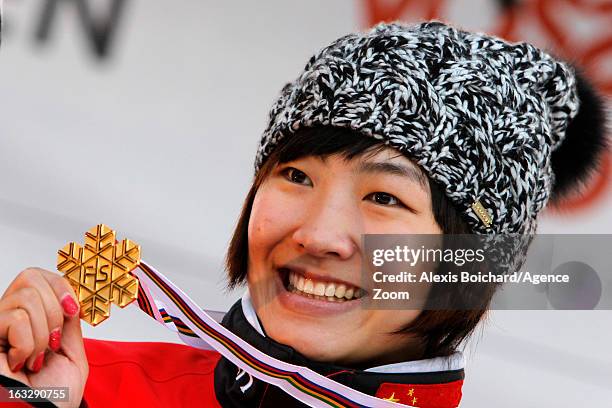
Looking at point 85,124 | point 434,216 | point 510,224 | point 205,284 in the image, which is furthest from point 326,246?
point 85,124

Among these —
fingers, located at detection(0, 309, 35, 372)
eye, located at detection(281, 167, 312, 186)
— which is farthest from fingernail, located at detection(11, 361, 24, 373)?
eye, located at detection(281, 167, 312, 186)

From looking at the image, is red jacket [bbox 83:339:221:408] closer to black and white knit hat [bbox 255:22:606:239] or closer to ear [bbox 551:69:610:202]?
black and white knit hat [bbox 255:22:606:239]

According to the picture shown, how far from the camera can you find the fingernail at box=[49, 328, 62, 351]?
3.76 feet

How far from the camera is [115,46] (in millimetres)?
2410

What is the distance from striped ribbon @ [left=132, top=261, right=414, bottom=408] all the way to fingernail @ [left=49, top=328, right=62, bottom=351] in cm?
20

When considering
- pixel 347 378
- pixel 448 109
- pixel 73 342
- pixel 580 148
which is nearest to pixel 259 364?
pixel 347 378

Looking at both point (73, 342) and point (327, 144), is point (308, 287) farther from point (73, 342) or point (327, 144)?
point (73, 342)

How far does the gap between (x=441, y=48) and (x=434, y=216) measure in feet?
0.81

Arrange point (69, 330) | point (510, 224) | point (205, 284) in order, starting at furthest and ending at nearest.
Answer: point (205, 284), point (510, 224), point (69, 330)

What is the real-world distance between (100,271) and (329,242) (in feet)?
1.09

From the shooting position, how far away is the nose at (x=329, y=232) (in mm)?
1362

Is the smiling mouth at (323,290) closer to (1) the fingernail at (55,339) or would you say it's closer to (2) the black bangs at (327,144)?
(2) the black bangs at (327,144)

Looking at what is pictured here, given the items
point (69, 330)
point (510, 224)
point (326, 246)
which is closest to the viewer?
point (69, 330)

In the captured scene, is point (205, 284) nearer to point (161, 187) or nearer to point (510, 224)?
point (161, 187)
